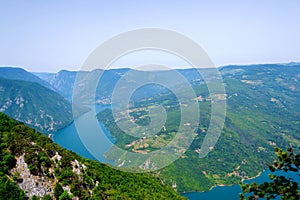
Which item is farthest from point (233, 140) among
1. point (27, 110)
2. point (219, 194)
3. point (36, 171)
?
point (27, 110)

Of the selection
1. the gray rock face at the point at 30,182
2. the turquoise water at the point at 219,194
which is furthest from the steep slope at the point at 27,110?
the gray rock face at the point at 30,182

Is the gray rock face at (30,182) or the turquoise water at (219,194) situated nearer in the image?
the gray rock face at (30,182)

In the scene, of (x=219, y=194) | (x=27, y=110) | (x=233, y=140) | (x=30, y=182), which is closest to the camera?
(x=30, y=182)

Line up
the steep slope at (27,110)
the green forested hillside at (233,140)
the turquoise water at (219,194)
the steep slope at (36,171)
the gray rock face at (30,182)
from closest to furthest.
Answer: the steep slope at (36,171) → the gray rock face at (30,182) → the turquoise water at (219,194) → the green forested hillside at (233,140) → the steep slope at (27,110)

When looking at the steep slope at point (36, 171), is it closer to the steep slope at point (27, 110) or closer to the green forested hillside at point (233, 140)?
the green forested hillside at point (233, 140)

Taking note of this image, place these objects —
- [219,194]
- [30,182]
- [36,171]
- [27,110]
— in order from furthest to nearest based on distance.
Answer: [27,110] < [219,194] < [36,171] < [30,182]

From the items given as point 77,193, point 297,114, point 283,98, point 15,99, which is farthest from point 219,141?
point 15,99

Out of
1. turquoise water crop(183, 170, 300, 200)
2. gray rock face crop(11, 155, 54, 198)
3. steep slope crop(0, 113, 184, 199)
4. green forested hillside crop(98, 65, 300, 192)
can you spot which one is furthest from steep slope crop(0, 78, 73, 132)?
gray rock face crop(11, 155, 54, 198)

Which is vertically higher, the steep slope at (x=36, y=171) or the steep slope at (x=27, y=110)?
the steep slope at (x=36, y=171)

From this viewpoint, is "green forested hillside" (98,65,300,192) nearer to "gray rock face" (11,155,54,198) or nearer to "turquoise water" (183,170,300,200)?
"turquoise water" (183,170,300,200)

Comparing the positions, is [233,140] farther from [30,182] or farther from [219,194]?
[30,182]

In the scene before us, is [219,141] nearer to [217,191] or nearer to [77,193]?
[217,191]
